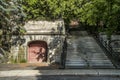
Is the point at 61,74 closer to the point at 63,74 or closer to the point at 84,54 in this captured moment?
the point at 63,74

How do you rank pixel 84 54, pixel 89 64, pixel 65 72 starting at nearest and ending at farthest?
pixel 65 72
pixel 89 64
pixel 84 54

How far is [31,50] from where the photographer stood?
96.4 feet

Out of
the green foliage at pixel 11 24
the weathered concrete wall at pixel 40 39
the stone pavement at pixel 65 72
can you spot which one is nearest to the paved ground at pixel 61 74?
the stone pavement at pixel 65 72

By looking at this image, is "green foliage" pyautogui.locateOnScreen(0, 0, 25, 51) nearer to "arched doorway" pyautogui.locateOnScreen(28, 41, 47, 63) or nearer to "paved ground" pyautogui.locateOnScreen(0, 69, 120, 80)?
"arched doorway" pyautogui.locateOnScreen(28, 41, 47, 63)

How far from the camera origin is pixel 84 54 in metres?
27.4

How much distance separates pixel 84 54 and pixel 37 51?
474cm

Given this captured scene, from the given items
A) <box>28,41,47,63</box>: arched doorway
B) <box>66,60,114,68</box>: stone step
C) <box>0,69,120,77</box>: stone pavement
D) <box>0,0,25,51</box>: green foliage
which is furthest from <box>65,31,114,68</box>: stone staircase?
<box>0,0,25,51</box>: green foliage

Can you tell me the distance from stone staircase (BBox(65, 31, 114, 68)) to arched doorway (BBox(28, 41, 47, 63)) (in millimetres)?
2421

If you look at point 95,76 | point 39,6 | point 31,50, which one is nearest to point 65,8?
point 39,6

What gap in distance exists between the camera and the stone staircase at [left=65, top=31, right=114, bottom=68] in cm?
2484

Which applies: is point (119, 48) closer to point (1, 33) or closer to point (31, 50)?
point (31, 50)

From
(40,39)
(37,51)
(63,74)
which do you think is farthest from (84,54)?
(63,74)

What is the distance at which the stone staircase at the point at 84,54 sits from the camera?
24.8 m

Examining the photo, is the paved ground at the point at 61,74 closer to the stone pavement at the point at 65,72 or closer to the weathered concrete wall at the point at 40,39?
the stone pavement at the point at 65,72
